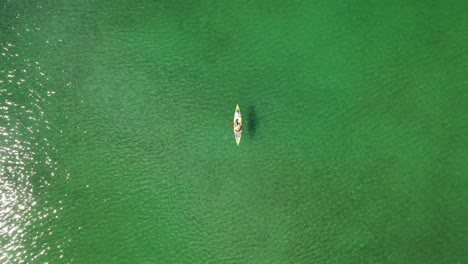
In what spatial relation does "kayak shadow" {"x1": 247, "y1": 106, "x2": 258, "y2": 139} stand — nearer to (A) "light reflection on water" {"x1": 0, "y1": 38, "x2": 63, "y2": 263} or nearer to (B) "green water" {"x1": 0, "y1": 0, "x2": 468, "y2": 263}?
(B) "green water" {"x1": 0, "y1": 0, "x2": 468, "y2": 263}

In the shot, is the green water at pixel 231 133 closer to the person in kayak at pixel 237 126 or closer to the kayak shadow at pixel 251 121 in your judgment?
the kayak shadow at pixel 251 121

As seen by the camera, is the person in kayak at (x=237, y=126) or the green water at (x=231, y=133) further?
the person in kayak at (x=237, y=126)

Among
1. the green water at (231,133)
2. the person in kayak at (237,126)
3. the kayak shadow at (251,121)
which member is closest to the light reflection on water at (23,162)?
the green water at (231,133)

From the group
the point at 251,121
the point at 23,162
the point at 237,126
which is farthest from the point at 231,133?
the point at 23,162

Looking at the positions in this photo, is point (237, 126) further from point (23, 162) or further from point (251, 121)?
point (23, 162)

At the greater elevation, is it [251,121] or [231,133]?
[251,121]

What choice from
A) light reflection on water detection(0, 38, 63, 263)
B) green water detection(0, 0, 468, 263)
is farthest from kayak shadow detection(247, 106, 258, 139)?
light reflection on water detection(0, 38, 63, 263)
